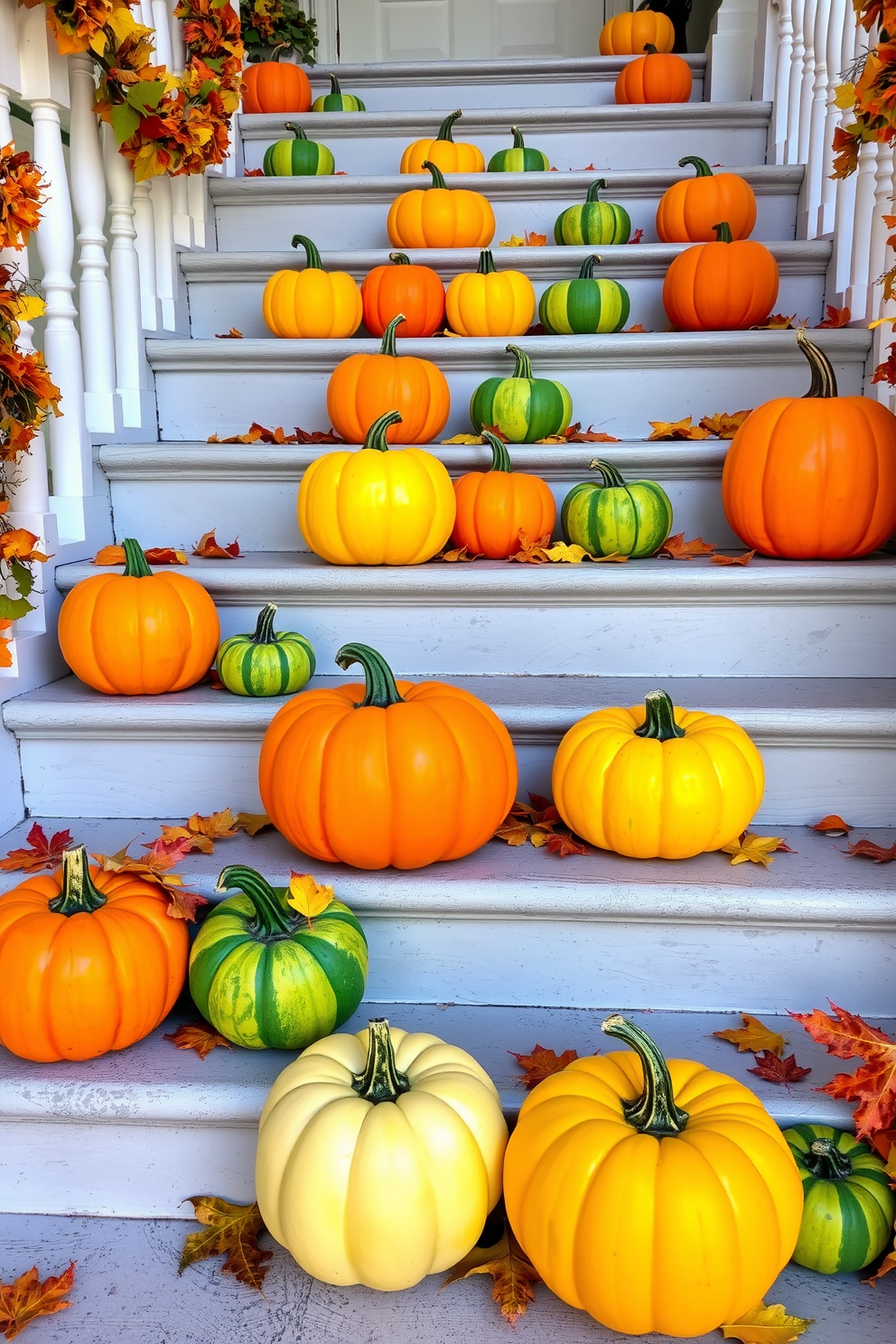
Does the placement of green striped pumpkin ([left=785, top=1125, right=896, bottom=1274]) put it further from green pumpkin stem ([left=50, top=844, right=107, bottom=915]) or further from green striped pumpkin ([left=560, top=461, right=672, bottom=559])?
green striped pumpkin ([left=560, top=461, right=672, bottom=559])

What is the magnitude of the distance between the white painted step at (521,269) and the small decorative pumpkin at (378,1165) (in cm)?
192

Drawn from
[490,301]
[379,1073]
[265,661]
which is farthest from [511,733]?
[490,301]

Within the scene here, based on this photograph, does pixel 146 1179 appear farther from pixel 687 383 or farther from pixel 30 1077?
pixel 687 383

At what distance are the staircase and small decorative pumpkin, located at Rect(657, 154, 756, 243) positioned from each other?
0.15 metres

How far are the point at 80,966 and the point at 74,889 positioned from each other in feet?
0.30

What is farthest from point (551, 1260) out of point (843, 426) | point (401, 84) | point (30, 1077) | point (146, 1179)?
point (401, 84)

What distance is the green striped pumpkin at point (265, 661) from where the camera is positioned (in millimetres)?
1586

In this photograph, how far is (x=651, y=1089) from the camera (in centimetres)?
92

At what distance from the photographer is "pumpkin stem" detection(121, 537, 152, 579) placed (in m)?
1.59

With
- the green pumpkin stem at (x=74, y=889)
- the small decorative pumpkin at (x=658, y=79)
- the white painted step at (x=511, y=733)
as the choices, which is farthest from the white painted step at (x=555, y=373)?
the small decorative pumpkin at (x=658, y=79)

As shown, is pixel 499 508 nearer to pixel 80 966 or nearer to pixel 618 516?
pixel 618 516

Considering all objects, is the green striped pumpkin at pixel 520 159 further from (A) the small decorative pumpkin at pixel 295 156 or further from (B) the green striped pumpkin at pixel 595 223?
(A) the small decorative pumpkin at pixel 295 156

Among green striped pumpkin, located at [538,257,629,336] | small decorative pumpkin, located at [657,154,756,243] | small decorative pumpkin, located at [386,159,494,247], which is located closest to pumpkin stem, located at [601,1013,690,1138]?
green striped pumpkin, located at [538,257,629,336]

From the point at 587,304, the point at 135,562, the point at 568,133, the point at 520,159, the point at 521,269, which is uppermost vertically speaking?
the point at 568,133
